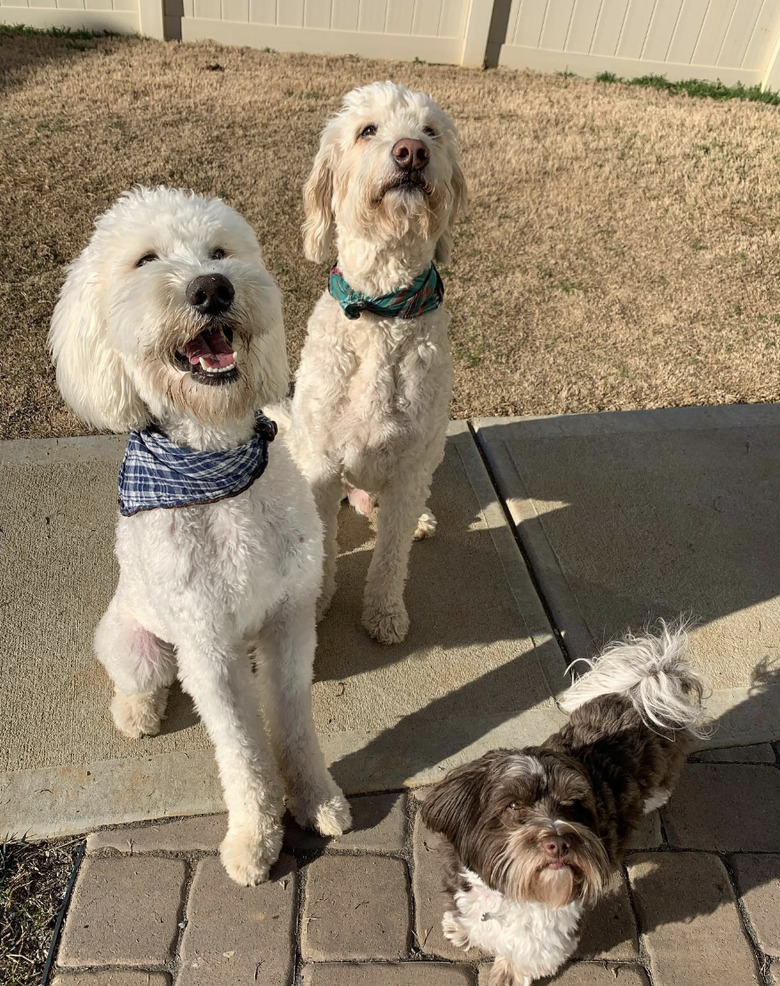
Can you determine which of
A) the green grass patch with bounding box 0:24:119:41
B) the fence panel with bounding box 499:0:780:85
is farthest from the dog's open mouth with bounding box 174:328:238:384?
the fence panel with bounding box 499:0:780:85

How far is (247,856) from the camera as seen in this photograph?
225cm

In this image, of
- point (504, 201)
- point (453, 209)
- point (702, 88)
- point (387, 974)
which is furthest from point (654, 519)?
point (702, 88)

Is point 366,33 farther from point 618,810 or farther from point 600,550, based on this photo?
point 618,810

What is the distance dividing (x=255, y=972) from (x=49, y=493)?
2363mm

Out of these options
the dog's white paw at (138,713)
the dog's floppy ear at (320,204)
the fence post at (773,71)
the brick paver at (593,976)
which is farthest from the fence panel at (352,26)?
the brick paver at (593,976)

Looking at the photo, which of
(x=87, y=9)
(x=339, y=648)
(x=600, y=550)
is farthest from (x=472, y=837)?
(x=87, y=9)

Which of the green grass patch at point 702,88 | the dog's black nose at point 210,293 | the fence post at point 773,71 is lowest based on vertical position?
the green grass patch at point 702,88

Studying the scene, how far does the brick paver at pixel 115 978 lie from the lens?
2.07 m

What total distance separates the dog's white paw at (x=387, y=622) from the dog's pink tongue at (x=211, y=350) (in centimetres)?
147

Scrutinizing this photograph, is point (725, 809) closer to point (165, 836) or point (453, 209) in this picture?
point (165, 836)

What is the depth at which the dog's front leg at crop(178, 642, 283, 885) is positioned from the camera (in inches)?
84.1

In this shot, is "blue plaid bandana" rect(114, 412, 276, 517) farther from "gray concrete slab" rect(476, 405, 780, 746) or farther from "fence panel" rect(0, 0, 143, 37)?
"fence panel" rect(0, 0, 143, 37)

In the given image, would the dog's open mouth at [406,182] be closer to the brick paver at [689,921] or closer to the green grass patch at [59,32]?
the brick paver at [689,921]

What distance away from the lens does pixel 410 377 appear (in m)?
2.70
